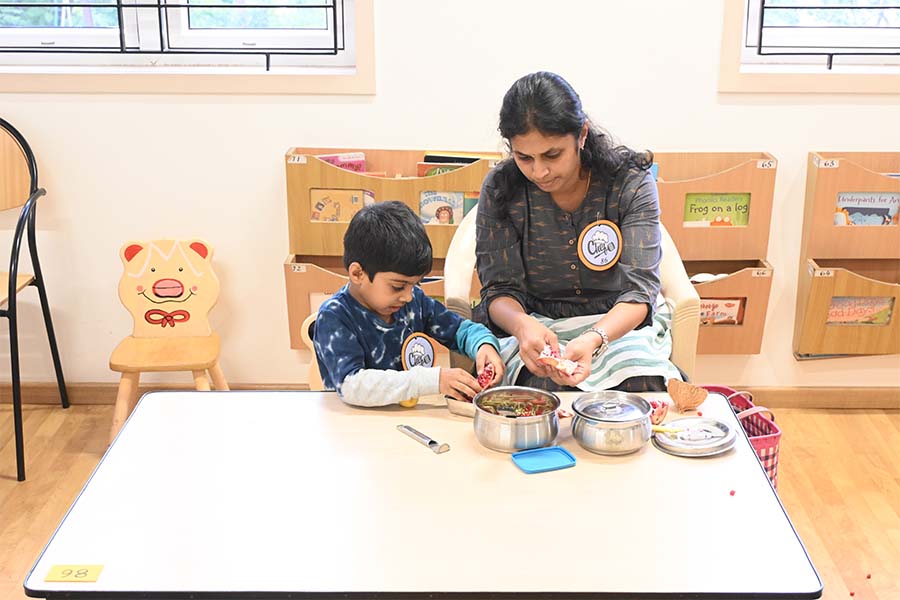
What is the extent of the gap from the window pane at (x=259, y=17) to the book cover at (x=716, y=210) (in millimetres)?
1322

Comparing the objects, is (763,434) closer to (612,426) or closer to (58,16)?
(612,426)

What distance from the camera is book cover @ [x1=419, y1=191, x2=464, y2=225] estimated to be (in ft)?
9.91

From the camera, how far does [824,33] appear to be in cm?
319

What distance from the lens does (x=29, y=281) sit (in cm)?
310

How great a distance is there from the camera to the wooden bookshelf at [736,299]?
3076mm

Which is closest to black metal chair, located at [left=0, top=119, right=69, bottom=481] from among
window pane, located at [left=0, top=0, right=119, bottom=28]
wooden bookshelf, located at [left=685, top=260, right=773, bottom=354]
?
window pane, located at [left=0, top=0, right=119, bottom=28]

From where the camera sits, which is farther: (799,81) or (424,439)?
(799,81)

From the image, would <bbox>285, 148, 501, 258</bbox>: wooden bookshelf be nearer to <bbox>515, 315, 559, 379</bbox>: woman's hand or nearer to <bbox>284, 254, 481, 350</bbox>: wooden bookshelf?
<bbox>284, 254, 481, 350</bbox>: wooden bookshelf

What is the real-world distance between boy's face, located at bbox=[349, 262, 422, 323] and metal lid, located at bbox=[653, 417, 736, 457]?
0.57m

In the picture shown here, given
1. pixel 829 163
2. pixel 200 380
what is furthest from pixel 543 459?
pixel 829 163

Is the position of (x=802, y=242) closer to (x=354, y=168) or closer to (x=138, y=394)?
(x=354, y=168)

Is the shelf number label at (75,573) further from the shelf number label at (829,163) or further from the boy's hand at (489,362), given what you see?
the shelf number label at (829,163)

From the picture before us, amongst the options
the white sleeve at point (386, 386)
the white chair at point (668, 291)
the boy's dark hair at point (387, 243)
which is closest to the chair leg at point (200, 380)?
the white chair at point (668, 291)

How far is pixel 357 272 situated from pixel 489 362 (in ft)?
1.03
